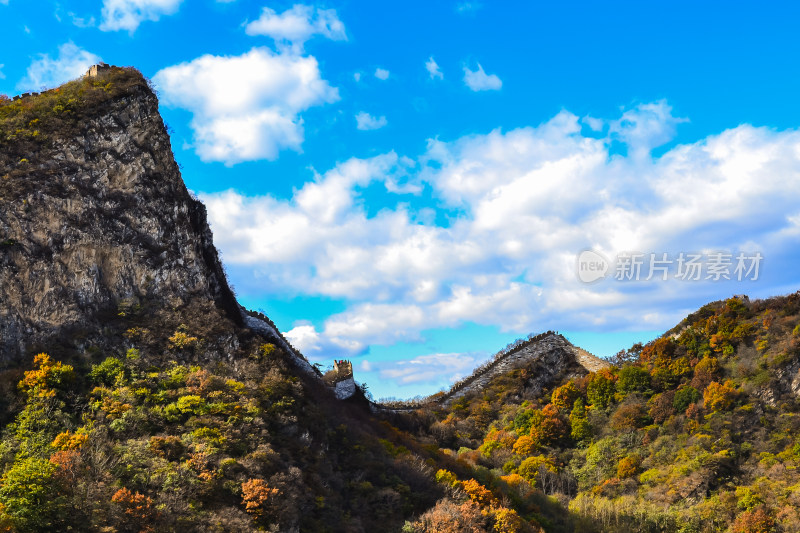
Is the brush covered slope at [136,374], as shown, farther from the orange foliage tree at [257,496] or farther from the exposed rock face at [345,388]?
the exposed rock face at [345,388]

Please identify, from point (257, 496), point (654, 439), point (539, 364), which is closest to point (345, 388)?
point (257, 496)

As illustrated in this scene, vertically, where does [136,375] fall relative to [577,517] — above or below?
above

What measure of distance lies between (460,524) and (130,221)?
76.3ft

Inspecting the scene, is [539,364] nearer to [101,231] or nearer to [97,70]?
[101,231]

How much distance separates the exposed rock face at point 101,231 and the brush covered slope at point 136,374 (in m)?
0.08

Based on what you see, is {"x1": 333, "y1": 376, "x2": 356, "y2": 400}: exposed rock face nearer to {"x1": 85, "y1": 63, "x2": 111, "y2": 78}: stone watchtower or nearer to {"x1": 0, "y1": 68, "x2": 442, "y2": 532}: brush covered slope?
{"x1": 0, "y1": 68, "x2": 442, "y2": 532}: brush covered slope

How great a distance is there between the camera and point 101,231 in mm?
29844

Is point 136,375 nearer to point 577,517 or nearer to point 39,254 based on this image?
point 39,254

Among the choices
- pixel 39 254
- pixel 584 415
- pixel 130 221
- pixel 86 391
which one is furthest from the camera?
pixel 584 415

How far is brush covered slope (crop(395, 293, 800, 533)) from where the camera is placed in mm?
34969

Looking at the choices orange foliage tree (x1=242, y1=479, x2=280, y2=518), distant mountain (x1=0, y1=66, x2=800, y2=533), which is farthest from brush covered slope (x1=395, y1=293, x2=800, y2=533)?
orange foliage tree (x1=242, y1=479, x2=280, y2=518)

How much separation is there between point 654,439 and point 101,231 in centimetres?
4337

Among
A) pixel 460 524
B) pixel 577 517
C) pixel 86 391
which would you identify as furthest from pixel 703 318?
pixel 86 391

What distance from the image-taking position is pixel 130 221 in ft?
102
